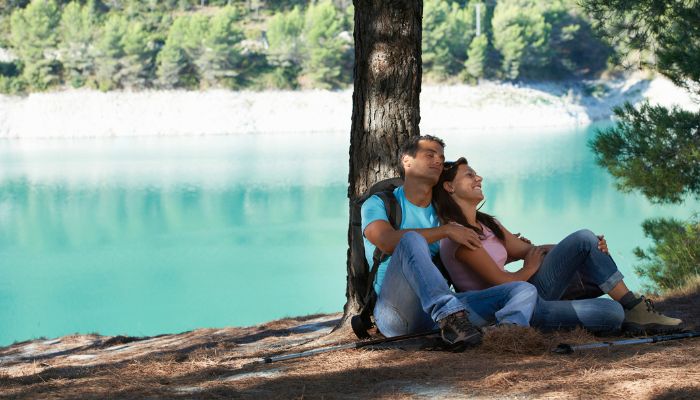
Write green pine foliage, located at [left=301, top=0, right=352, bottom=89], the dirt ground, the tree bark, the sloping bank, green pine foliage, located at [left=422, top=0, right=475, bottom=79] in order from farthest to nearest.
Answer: green pine foliage, located at [left=422, top=0, right=475, bottom=79] → green pine foliage, located at [left=301, top=0, right=352, bottom=89] → the sloping bank → the tree bark → the dirt ground

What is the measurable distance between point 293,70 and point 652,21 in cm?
3900

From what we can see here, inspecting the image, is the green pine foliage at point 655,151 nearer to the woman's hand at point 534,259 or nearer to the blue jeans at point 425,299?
the woman's hand at point 534,259

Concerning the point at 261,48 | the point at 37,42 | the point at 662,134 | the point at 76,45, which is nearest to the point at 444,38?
the point at 261,48

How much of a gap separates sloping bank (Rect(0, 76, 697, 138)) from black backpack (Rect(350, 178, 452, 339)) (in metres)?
37.0

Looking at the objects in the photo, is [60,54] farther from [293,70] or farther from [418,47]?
[418,47]

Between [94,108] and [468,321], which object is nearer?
[468,321]

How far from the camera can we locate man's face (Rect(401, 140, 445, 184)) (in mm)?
3166

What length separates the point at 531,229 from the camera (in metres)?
16.6

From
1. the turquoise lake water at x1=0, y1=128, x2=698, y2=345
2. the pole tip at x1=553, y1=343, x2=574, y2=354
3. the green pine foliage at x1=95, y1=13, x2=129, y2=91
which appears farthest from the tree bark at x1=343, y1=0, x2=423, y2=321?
the green pine foliage at x1=95, y1=13, x2=129, y2=91

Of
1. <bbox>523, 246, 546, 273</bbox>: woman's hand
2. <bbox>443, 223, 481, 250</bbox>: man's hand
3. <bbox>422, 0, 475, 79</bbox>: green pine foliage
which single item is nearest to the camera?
<bbox>443, 223, 481, 250</bbox>: man's hand

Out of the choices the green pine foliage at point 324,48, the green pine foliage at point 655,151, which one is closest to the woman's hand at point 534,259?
the green pine foliage at point 655,151

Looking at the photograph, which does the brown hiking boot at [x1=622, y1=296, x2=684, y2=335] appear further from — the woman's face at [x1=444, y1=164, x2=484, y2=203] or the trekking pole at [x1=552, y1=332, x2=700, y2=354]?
the woman's face at [x1=444, y1=164, x2=484, y2=203]

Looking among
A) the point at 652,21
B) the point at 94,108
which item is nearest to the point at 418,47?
the point at 652,21

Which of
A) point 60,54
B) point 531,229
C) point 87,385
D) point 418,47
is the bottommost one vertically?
point 531,229
